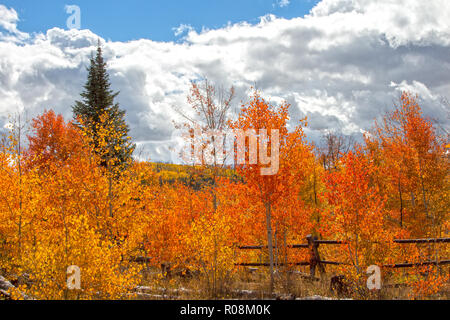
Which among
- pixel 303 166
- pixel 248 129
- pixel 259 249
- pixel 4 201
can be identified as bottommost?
pixel 259 249

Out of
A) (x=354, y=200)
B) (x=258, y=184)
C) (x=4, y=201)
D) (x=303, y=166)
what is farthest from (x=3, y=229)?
(x=354, y=200)

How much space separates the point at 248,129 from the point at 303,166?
2711 millimetres

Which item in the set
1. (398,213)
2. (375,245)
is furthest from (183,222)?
(398,213)

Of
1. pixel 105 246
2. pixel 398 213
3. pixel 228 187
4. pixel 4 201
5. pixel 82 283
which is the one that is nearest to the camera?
pixel 82 283

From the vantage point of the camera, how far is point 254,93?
12.5m

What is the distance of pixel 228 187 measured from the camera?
734 inches

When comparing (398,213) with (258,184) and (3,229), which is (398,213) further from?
(3,229)

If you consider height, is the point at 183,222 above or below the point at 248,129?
below

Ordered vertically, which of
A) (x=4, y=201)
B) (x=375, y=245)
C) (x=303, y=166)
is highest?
(x=303, y=166)

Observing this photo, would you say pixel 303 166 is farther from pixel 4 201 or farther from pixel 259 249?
pixel 4 201

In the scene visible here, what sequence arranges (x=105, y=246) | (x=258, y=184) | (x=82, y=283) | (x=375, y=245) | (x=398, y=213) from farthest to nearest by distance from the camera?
(x=398, y=213) → (x=258, y=184) → (x=375, y=245) → (x=105, y=246) → (x=82, y=283)

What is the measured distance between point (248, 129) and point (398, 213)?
14827 millimetres

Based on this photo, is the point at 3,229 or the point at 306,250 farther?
the point at 306,250

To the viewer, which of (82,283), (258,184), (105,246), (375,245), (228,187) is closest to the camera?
(82,283)
